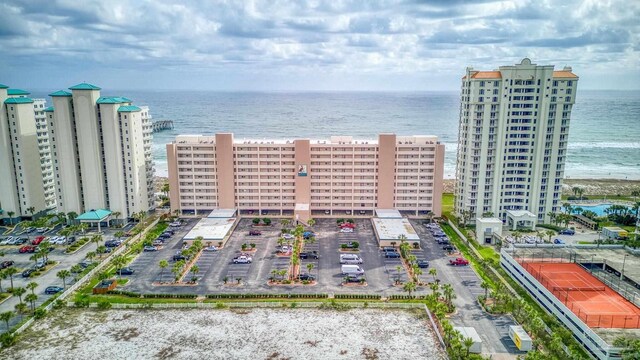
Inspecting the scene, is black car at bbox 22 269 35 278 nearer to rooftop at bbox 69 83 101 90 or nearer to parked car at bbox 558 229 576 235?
rooftop at bbox 69 83 101 90

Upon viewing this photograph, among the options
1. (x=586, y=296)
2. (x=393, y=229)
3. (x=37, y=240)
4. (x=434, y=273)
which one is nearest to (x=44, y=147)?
(x=37, y=240)

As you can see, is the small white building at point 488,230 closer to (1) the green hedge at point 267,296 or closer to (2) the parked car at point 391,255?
(2) the parked car at point 391,255

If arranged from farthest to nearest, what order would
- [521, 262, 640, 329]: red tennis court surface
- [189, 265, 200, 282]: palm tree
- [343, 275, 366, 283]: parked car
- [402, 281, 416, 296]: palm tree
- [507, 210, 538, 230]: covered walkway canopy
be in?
[507, 210, 538, 230]: covered walkway canopy → [343, 275, 366, 283]: parked car → [189, 265, 200, 282]: palm tree → [402, 281, 416, 296]: palm tree → [521, 262, 640, 329]: red tennis court surface

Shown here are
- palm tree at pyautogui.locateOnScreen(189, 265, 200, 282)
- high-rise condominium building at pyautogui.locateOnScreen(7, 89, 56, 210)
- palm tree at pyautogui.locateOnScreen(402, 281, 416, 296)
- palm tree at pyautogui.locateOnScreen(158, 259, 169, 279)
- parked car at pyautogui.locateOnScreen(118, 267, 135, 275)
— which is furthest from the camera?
high-rise condominium building at pyautogui.locateOnScreen(7, 89, 56, 210)

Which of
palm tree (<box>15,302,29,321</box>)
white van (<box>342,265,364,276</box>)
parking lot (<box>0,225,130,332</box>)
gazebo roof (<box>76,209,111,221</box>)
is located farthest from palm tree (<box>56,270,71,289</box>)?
white van (<box>342,265,364,276</box>)

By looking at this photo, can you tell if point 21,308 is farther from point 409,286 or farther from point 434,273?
point 434,273
